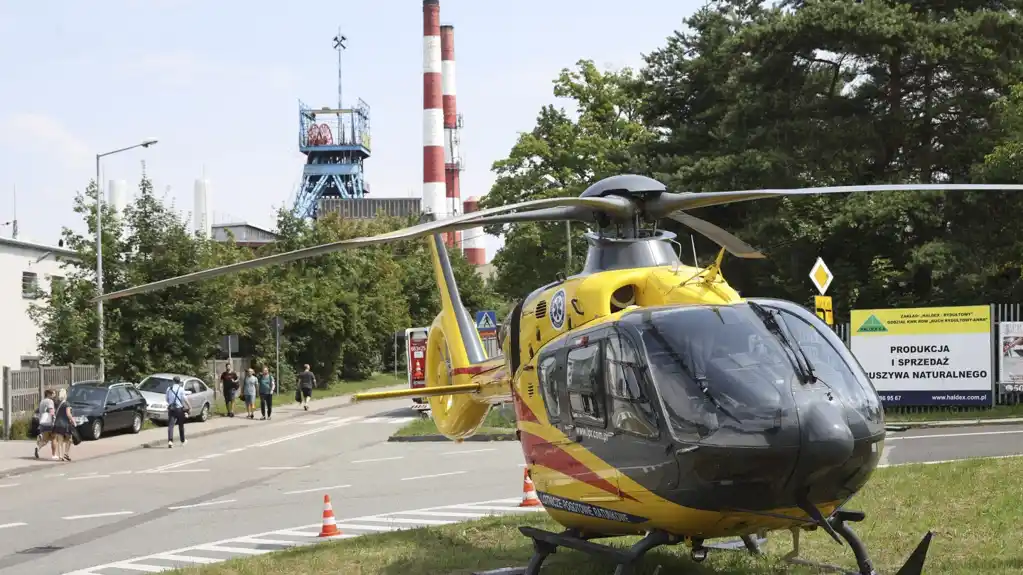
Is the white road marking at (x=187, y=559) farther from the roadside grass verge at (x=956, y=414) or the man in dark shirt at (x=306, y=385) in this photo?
the man in dark shirt at (x=306, y=385)

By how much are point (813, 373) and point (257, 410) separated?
120 feet

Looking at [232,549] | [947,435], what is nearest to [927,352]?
[947,435]

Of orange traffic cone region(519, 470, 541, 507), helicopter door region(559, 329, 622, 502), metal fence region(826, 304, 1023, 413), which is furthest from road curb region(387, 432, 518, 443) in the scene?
helicopter door region(559, 329, 622, 502)

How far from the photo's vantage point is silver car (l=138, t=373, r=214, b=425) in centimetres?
3409

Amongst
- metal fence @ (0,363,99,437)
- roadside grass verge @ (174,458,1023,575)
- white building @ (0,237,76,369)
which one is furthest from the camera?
white building @ (0,237,76,369)

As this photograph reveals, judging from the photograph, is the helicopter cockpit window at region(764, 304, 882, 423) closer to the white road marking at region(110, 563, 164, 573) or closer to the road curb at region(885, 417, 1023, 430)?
the white road marking at region(110, 563, 164, 573)

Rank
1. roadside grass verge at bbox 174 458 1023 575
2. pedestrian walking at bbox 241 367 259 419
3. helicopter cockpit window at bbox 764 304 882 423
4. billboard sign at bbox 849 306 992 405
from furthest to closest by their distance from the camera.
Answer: pedestrian walking at bbox 241 367 259 419 → billboard sign at bbox 849 306 992 405 → roadside grass verge at bbox 174 458 1023 575 → helicopter cockpit window at bbox 764 304 882 423

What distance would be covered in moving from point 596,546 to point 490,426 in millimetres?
19192

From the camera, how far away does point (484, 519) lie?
12562 mm

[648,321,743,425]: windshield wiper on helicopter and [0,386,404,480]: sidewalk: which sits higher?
[648,321,743,425]: windshield wiper on helicopter

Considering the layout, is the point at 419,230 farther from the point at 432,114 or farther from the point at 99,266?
the point at 432,114

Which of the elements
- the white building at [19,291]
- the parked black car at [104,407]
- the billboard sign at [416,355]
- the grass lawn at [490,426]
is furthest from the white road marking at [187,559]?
the white building at [19,291]

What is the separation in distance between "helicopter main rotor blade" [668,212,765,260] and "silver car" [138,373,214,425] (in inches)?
1031

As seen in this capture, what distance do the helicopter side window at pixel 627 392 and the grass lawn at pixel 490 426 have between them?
17922 mm
